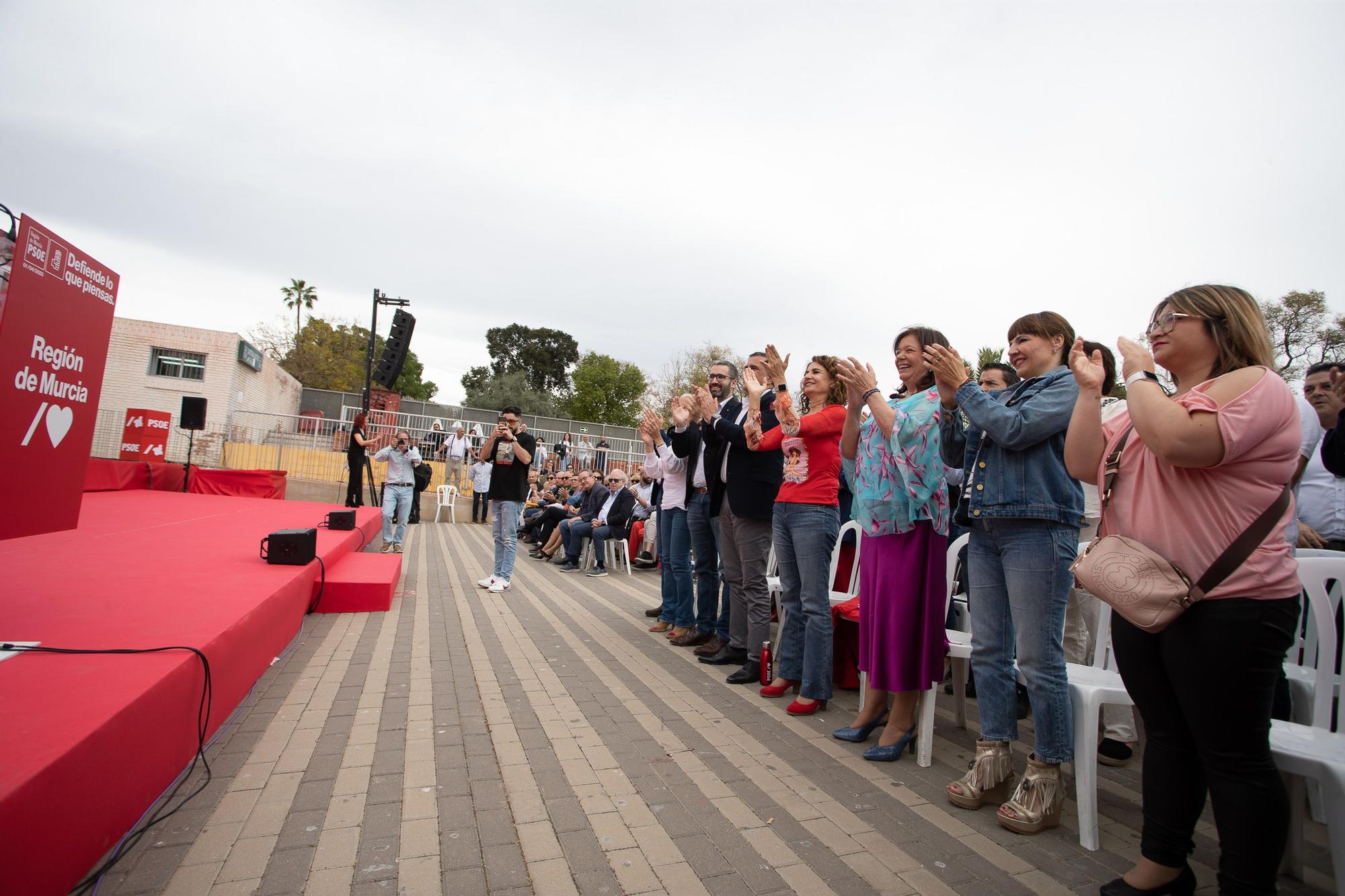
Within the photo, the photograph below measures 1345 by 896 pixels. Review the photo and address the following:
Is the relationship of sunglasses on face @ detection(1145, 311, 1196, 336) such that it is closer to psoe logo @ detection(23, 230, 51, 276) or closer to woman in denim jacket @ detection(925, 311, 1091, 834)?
woman in denim jacket @ detection(925, 311, 1091, 834)

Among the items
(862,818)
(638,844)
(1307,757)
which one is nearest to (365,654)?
(638,844)

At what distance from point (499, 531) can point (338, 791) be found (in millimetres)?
5070

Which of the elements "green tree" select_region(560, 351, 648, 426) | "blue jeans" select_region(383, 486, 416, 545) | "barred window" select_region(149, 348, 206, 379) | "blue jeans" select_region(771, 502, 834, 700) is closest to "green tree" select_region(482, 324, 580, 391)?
"green tree" select_region(560, 351, 648, 426)

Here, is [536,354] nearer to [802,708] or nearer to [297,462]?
[297,462]

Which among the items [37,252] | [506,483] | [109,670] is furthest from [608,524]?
[109,670]

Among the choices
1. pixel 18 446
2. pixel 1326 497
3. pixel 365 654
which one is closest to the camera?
pixel 18 446

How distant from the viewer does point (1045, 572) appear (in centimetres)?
257

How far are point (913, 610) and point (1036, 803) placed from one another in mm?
896

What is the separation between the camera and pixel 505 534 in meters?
7.59

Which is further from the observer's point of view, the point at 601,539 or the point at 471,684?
the point at 601,539

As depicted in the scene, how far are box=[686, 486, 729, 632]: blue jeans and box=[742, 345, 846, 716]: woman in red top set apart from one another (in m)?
1.31

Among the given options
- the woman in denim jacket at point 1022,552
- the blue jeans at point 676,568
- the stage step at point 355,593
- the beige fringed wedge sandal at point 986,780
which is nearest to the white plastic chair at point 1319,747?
the woman in denim jacket at point 1022,552

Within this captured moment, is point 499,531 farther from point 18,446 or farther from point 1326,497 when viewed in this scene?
point 1326,497

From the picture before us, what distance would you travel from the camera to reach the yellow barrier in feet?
58.8
